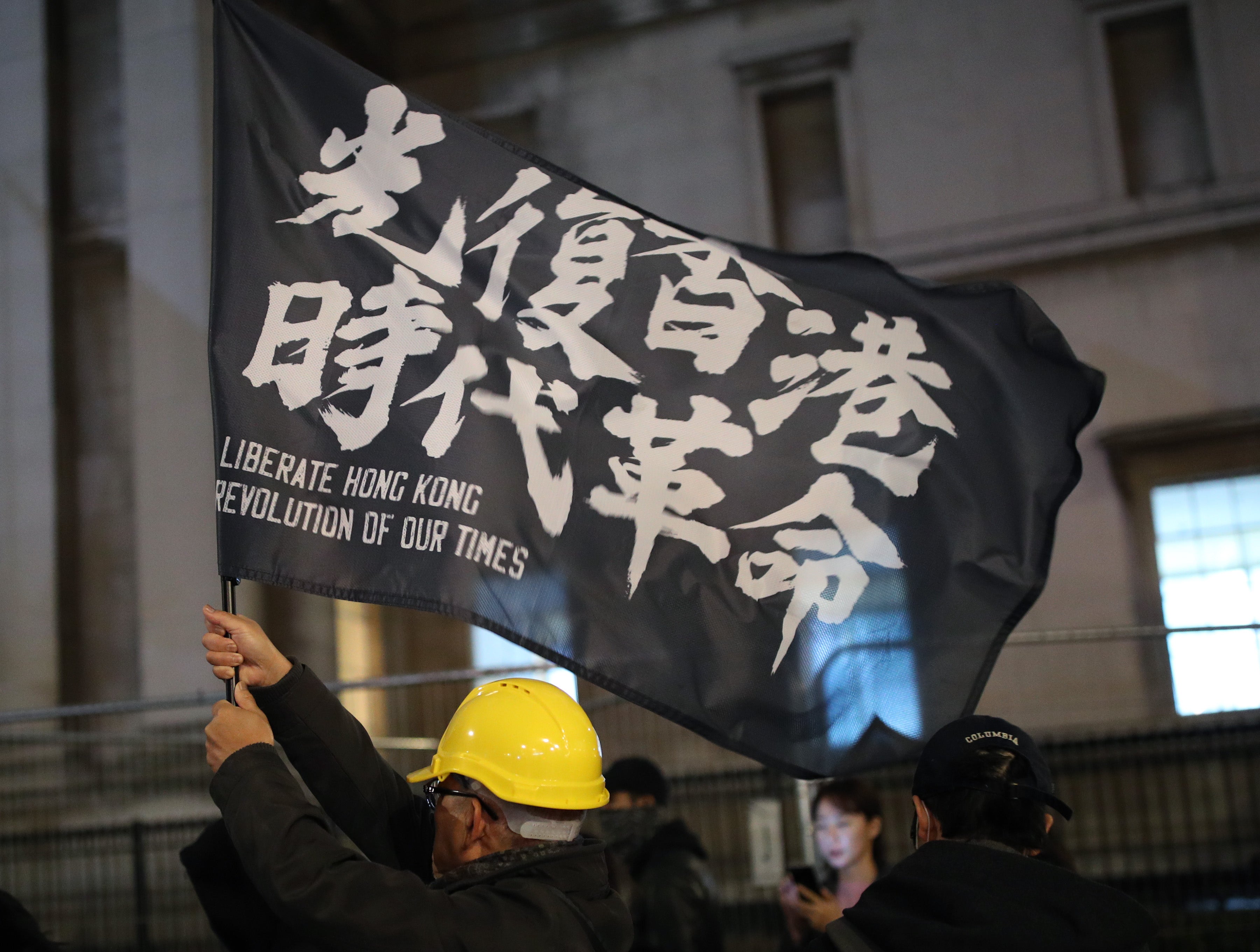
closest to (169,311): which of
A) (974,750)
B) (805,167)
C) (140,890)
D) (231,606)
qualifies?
(140,890)

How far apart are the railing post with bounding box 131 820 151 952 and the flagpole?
6.39 metres

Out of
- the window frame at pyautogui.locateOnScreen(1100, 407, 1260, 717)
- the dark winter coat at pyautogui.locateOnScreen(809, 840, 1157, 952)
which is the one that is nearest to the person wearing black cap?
the dark winter coat at pyautogui.locateOnScreen(809, 840, 1157, 952)

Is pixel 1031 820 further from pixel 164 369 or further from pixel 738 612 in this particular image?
pixel 164 369

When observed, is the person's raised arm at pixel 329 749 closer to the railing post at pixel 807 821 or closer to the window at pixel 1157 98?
the railing post at pixel 807 821

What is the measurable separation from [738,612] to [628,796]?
2.59 meters

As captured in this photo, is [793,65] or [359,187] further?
[793,65]

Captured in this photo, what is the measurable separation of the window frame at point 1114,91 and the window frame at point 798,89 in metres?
2.50

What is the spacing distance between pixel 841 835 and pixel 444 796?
8.95 ft

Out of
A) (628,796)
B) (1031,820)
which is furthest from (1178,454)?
(1031,820)

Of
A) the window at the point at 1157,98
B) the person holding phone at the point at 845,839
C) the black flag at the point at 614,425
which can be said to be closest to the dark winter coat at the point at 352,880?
the black flag at the point at 614,425

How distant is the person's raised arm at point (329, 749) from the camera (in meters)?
2.78

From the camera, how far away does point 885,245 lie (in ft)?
44.8

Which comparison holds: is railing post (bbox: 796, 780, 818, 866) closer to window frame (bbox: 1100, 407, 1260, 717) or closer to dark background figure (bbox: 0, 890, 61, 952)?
dark background figure (bbox: 0, 890, 61, 952)

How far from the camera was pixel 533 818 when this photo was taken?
2.62m
